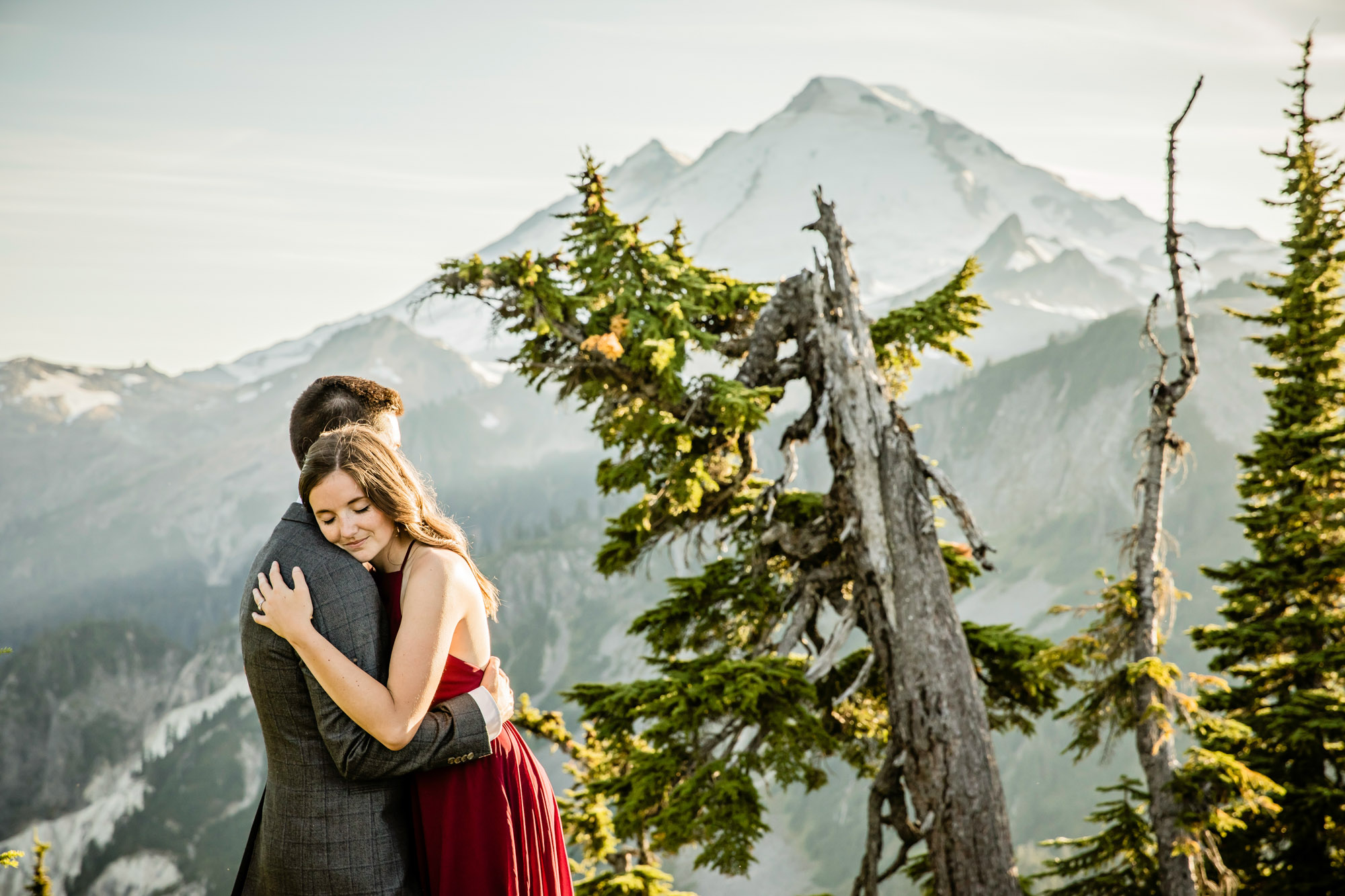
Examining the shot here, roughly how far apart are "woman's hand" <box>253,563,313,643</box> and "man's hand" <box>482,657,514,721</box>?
61 centimetres

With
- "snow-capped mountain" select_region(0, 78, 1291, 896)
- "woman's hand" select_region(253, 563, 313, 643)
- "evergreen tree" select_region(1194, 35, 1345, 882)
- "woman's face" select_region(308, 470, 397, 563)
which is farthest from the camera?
"snow-capped mountain" select_region(0, 78, 1291, 896)

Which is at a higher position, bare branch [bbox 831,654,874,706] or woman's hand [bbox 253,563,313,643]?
woman's hand [bbox 253,563,313,643]

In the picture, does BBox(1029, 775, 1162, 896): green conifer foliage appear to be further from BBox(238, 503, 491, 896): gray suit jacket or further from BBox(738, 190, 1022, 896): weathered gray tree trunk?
BBox(238, 503, 491, 896): gray suit jacket

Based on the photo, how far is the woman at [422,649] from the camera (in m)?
2.53

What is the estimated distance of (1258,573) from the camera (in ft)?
37.4

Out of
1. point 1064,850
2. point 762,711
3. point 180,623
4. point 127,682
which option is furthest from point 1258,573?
point 180,623

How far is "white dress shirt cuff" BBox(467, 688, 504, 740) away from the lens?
274 centimetres

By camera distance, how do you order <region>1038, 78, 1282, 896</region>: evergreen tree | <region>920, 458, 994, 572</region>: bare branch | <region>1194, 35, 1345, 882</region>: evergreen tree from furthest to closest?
<region>1194, 35, 1345, 882</region>: evergreen tree → <region>920, 458, 994, 572</region>: bare branch → <region>1038, 78, 1282, 896</region>: evergreen tree

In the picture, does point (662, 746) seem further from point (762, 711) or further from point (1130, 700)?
point (1130, 700)

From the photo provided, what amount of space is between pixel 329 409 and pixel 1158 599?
946 cm

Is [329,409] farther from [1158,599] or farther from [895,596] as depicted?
[1158,599]

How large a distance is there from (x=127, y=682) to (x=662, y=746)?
600 ft

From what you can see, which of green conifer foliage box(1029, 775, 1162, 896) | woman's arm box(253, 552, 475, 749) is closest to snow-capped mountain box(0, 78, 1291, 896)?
green conifer foliage box(1029, 775, 1162, 896)

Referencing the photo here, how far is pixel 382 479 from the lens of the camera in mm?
2730
